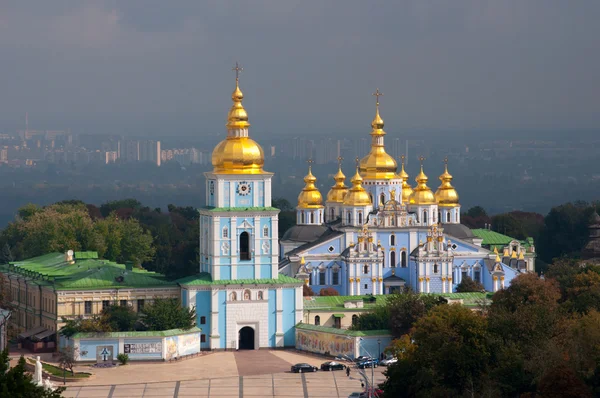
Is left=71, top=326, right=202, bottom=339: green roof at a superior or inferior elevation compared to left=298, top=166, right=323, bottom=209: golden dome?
inferior

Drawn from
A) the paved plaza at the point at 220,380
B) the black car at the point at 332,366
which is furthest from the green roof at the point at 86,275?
the black car at the point at 332,366

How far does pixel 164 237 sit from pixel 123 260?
34.7 ft

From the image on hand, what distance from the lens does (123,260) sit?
226ft

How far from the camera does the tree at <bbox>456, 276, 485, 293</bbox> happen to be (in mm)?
64062

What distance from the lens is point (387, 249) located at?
2640 inches

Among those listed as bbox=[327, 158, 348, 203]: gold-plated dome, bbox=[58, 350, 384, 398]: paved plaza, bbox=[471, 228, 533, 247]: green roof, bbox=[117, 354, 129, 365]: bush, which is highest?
bbox=[327, 158, 348, 203]: gold-plated dome

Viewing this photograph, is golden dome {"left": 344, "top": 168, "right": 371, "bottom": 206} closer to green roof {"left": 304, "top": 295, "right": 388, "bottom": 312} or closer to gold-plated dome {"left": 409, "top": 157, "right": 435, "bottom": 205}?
gold-plated dome {"left": 409, "top": 157, "right": 435, "bottom": 205}

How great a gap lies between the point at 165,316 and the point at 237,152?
668cm

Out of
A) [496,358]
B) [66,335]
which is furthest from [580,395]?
[66,335]

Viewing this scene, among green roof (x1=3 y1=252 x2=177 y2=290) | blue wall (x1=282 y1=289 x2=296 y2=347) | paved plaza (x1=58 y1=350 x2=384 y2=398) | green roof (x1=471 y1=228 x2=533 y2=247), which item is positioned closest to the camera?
paved plaza (x1=58 y1=350 x2=384 y2=398)

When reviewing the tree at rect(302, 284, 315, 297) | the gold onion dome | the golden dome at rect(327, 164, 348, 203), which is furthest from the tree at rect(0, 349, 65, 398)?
the golden dome at rect(327, 164, 348, 203)

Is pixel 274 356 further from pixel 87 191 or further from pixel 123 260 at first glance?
pixel 87 191

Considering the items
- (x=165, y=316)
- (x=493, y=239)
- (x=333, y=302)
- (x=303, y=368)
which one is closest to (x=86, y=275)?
(x=165, y=316)

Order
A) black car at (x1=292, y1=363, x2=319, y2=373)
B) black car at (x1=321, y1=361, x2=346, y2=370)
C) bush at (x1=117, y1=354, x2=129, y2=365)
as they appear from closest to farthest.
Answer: black car at (x1=292, y1=363, x2=319, y2=373) < black car at (x1=321, y1=361, x2=346, y2=370) < bush at (x1=117, y1=354, x2=129, y2=365)
